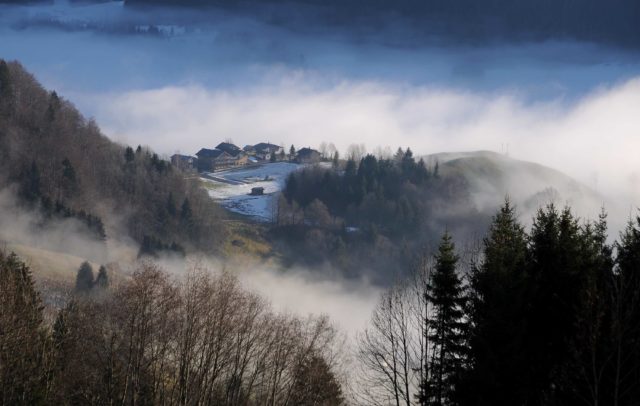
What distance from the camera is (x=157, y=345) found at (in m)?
32.3

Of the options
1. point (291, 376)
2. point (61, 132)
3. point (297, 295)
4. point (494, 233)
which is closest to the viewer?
point (494, 233)

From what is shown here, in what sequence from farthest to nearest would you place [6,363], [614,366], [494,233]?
[494,233]
[6,363]
[614,366]

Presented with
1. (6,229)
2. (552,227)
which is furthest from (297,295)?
(552,227)

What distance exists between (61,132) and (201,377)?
561 ft

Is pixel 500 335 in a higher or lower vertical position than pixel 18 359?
higher

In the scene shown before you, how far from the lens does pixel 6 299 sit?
95.3 ft

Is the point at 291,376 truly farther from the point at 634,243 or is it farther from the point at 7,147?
the point at 7,147

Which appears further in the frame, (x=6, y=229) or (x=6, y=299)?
(x=6, y=229)

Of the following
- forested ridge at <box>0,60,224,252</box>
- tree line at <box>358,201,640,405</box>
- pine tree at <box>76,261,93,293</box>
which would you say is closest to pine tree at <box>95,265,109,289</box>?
pine tree at <box>76,261,93,293</box>

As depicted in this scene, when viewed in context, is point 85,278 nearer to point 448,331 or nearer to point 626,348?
point 448,331

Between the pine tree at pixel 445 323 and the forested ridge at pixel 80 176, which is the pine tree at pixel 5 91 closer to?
the forested ridge at pixel 80 176

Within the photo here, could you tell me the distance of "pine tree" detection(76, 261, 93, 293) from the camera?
110m

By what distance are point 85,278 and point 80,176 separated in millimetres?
73368

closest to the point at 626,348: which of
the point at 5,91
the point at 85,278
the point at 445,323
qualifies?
the point at 445,323
